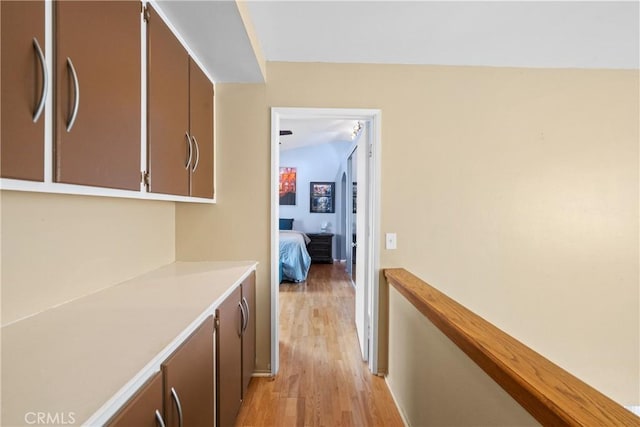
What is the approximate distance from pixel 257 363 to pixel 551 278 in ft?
7.46

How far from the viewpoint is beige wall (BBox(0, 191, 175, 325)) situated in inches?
38.4

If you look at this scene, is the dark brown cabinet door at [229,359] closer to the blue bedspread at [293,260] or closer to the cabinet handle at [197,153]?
the cabinet handle at [197,153]

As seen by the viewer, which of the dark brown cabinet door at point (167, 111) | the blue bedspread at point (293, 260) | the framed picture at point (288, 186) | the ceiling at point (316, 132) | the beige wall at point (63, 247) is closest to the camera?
the beige wall at point (63, 247)

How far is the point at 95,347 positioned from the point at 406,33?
2120 millimetres

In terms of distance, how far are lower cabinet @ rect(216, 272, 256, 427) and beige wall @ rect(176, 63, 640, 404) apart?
302 millimetres

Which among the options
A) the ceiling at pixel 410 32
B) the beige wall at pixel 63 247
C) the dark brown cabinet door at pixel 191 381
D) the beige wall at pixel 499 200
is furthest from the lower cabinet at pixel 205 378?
the ceiling at pixel 410 32

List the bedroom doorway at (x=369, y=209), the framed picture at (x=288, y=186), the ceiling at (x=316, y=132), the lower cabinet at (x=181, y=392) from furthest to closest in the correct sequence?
the framed picture at (x=288, y=186) < the ceiling at (x=316, y=132) < the bedroom doorway at (x=369, y=209) < the lower cabinet at (x=181, y=392)

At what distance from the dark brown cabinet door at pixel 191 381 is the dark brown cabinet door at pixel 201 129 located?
0.90 metres

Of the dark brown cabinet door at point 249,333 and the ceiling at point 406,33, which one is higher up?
the ceiling at point 406,33

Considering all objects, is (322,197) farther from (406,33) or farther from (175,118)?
(175,118)

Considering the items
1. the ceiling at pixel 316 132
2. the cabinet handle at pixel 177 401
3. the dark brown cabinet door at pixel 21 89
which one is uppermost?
the ceiling at pixel 316 132

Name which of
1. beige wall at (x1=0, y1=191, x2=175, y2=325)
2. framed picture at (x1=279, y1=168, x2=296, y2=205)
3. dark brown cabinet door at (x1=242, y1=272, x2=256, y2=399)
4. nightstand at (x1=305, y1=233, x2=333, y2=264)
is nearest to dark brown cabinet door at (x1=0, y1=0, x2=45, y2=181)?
beige wall at (x1=0, y1=191, x2=175, y2=325)

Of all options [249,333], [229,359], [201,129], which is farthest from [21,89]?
[249,333]

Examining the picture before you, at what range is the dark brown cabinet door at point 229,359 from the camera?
51.8 inches
